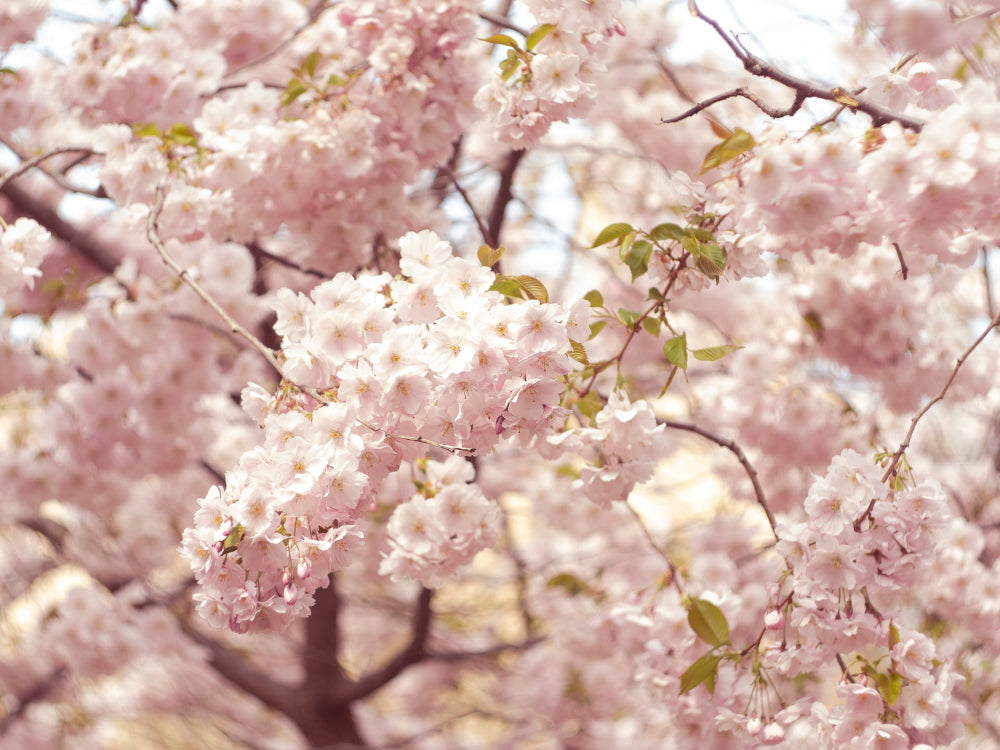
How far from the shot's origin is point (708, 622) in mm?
1769

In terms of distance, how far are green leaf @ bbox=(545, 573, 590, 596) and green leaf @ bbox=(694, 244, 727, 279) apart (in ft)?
5.20

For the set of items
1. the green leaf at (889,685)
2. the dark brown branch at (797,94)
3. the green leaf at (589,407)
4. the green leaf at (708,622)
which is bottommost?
the green leaf at (889,685)

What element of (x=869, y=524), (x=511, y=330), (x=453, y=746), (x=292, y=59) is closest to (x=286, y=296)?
(x=511, y=330)

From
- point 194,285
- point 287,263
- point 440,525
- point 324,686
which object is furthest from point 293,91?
point 324,686

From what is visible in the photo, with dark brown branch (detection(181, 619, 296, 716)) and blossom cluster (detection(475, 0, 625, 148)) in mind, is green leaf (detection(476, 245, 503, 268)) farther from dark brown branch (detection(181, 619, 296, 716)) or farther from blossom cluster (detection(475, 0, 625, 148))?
dark brown branch (detection(181, 619, 296, 716))

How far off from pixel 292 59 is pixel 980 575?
3163 millimetres

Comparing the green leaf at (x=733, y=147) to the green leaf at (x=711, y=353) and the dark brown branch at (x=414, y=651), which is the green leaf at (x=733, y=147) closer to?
the green leaf at (x=711, y=353)

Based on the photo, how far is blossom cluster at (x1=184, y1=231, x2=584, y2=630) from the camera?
1329 millimetres

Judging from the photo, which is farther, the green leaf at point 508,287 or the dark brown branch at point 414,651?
the dark brown branch at point 414,651

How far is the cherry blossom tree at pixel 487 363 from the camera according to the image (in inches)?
53.4

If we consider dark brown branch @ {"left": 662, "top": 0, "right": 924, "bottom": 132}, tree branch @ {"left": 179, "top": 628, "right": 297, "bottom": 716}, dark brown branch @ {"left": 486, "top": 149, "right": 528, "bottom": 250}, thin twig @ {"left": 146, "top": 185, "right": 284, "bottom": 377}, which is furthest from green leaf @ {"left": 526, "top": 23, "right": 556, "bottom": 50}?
tree branch @ {"left": 179, "top": 628, "right": 297, "bottom": 716}

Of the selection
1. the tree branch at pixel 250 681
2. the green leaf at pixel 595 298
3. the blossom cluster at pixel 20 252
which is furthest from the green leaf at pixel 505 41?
the tree branch at pixel 250 681

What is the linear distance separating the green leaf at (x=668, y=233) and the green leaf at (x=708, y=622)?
0.75 meters

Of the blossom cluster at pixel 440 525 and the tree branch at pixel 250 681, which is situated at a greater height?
the tree branch at pixel 250 681
